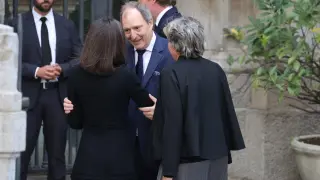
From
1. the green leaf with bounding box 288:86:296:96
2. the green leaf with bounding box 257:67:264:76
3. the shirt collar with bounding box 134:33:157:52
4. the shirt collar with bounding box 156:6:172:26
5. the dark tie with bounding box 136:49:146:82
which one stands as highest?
the shirt collar with bounding box 156:6:172:26

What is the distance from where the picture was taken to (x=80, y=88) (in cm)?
499

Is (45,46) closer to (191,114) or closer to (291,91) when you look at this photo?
(291,91)

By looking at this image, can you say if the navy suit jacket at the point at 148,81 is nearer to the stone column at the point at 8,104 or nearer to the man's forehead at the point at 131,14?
the man's forehead at the point at 131,14

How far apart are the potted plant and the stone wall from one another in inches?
12.2

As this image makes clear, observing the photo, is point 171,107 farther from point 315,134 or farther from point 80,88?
point 315,134

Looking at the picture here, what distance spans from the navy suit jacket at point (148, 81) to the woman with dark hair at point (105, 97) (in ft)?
0.93

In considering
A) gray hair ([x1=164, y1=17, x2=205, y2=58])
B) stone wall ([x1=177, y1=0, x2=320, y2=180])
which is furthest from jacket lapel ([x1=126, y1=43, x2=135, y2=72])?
stone wall ([x1=177, y1=0, x2=320, y2=180])

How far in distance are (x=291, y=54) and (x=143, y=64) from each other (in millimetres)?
1379

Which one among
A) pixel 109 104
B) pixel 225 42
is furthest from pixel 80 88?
pixel 225 42

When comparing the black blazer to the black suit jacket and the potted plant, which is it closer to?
the potted plant

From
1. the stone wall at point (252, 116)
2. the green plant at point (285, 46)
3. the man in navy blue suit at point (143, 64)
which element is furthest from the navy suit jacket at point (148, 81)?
the stone wall at point (252, 116)

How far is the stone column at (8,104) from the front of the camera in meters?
4.14

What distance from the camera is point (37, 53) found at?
253 inches

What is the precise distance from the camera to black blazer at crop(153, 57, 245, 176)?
4766 mm
